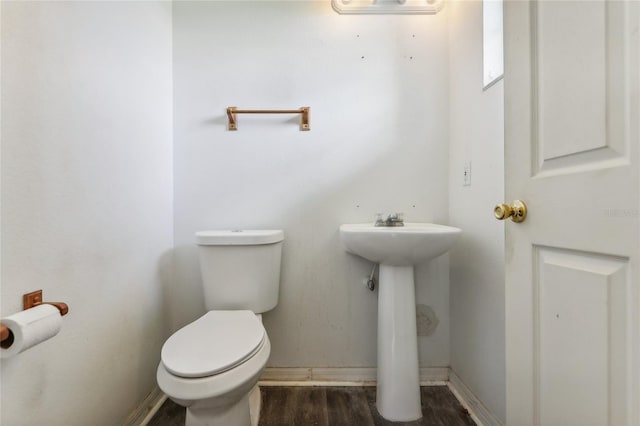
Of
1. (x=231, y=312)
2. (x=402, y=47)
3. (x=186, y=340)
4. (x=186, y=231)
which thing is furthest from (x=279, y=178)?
(x=402, y=47)

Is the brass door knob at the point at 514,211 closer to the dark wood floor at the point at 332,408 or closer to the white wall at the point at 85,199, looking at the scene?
the dark wood floor at the point at 332,408

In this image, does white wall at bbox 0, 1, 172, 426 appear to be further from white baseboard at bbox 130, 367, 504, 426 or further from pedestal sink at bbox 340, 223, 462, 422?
pedestal sink at bbox 340, 223, 462, 422

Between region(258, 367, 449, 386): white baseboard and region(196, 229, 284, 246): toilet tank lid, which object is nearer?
region(196, 229, 284, 246): toilet tank lid

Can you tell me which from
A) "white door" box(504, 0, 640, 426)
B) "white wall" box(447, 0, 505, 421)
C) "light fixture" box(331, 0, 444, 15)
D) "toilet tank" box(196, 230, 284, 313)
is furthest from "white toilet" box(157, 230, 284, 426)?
"light fixture" box(331, 0, 444, 15)

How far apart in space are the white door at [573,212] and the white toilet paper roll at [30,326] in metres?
1.11

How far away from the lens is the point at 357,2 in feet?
4.58

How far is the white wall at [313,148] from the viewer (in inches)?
55.7

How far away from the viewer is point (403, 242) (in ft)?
3.41

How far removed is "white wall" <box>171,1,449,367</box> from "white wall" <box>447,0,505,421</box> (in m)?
0.08

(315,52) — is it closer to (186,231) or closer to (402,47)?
(402,47)

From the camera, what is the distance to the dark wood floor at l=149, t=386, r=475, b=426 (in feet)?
3.77

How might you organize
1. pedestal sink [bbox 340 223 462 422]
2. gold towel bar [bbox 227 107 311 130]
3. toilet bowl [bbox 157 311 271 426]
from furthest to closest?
gold towel bar [bbox 227 107 311 130], pedestal sink [bbox 340 223 462 422], toilet bowl [bbox 157 311 271 426]

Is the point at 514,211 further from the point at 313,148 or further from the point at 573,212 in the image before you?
the point at 313,148

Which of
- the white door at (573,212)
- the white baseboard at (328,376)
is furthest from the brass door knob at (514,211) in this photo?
the white baseboard at (328,376)
